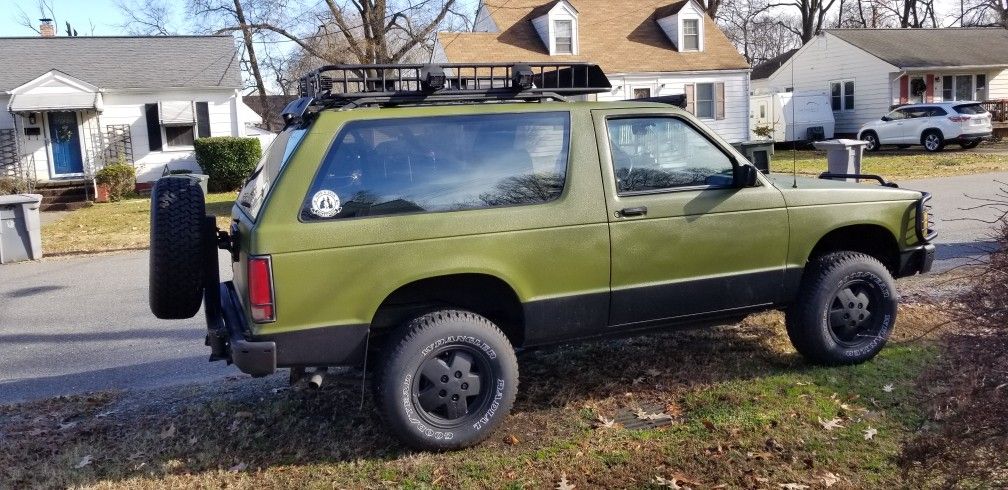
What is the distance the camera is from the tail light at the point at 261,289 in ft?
13.9

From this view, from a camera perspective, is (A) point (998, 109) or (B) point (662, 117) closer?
(B) point (662, 117)

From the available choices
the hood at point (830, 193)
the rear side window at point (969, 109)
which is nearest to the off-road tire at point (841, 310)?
the hood at point (830, 193)

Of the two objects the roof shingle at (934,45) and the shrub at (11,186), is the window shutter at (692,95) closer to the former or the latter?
the roof shingle at (934,45)

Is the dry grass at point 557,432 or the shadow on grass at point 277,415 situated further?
the shadow on grass at point 277,415

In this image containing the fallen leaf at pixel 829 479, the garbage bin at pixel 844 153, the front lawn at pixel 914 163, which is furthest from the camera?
the front lawn at pixel 914 163

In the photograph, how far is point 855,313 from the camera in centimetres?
→ 557

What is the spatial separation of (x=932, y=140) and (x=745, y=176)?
85.6 feet

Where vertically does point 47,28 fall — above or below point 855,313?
above

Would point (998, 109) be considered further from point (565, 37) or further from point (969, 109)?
point (565, 37)

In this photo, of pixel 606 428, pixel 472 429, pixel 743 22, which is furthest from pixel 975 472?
pixel 743 22

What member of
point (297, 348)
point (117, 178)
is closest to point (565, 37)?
point (117, 178)

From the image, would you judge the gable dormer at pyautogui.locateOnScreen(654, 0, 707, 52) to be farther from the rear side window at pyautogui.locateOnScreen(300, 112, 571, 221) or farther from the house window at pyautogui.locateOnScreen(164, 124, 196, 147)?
the rear side window at pyautogui.locateOnScreen(300, 112, 571, 221)

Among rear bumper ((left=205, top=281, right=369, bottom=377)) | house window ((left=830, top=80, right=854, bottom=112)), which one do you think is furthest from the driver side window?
house window ((left=830, top=80, right=854, bottom=112))

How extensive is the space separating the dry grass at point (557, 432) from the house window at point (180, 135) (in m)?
21.1
